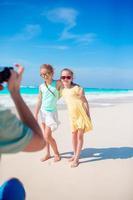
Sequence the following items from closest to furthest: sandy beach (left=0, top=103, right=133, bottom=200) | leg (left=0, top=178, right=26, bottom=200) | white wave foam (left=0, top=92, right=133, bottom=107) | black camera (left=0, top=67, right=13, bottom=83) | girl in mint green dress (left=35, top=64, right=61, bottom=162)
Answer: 1. black camera (left=0, top=67, right=13, bottom=83)
2. leg (left=0, top=178, right=26, bottom=200)
3. sandy beach (left=0, top=103, right=133, bottom=200)
4. girl in mint green dress (left=35, top=64, right=61, bottom=162)
5. white wave foam (left=0, top=92, right=133, bottom=107)

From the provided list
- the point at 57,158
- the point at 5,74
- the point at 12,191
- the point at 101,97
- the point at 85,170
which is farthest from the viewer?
the point at 101,97

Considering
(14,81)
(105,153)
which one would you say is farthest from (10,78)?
(105,153)

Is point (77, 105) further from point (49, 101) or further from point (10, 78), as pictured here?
point (10, 78)

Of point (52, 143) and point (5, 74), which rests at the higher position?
point (5, 74)

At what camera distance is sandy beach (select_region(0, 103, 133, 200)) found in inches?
62.3

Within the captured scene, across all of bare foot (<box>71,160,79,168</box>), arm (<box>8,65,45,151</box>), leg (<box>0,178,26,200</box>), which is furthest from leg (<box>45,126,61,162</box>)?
arm (<box>8,65,45,151</box>)

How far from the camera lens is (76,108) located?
2.04 m

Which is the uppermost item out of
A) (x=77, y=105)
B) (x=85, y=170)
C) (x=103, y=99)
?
(x=77, y=105)

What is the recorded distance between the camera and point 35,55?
204 centimetres

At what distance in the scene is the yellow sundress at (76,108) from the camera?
2035 mm

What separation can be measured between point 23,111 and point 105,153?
63.4 inches

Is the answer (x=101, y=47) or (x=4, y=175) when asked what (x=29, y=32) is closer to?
(x=101, y=47)

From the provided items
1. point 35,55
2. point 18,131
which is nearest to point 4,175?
Answer: point 35,55

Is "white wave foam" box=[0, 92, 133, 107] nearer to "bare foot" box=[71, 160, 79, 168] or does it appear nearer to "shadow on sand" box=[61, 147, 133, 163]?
"shadow on sand" box=[61, 147, 133, 163]
